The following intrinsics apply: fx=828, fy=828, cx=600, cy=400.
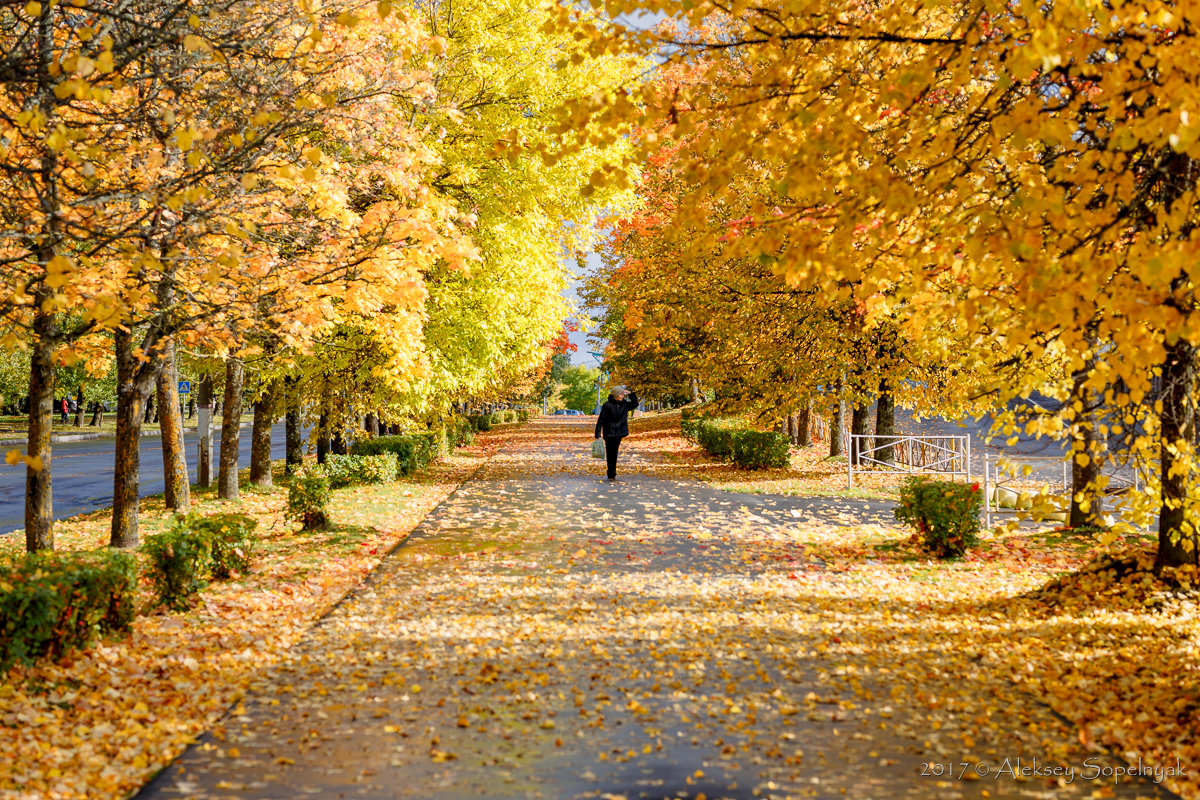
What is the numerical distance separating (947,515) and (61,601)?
800 centimetres

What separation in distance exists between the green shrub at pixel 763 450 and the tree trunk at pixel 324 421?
9.27 m

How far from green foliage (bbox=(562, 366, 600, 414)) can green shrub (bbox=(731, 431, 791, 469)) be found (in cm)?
10515

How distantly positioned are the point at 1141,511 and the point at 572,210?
1119 centimetres

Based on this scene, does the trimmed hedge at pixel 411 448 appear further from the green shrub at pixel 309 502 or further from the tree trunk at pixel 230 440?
the green shrub at pixel 309 502

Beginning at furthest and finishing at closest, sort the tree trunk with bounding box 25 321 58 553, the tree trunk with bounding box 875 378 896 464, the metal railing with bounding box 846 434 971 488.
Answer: the tree trunk with bounding box 875 378 896 464, the metal railing with bounding box 846 434 971 488, the tree trunk with bounding box 25 321 58 553

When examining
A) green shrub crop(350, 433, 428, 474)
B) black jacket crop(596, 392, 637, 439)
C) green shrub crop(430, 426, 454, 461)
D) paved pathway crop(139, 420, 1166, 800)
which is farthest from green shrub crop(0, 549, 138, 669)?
green shrub crop(430, 426, 454, 461)

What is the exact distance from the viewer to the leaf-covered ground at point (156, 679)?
12.6ft

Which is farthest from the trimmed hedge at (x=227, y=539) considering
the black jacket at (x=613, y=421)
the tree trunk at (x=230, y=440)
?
the black jacket at (x=613, y=421)

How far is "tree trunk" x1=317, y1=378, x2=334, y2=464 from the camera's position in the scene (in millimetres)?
14711

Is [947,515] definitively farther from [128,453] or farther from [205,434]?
[205,434]

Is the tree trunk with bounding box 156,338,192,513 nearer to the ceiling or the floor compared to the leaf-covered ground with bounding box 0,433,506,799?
nearer to the ceiling

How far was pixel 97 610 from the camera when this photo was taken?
5379mm

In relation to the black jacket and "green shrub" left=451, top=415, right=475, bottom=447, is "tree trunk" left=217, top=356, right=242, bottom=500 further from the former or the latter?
"green shrub" left=451, top=415, right=475, bottom=447

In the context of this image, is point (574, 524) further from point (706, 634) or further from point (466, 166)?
point (466, 166)
